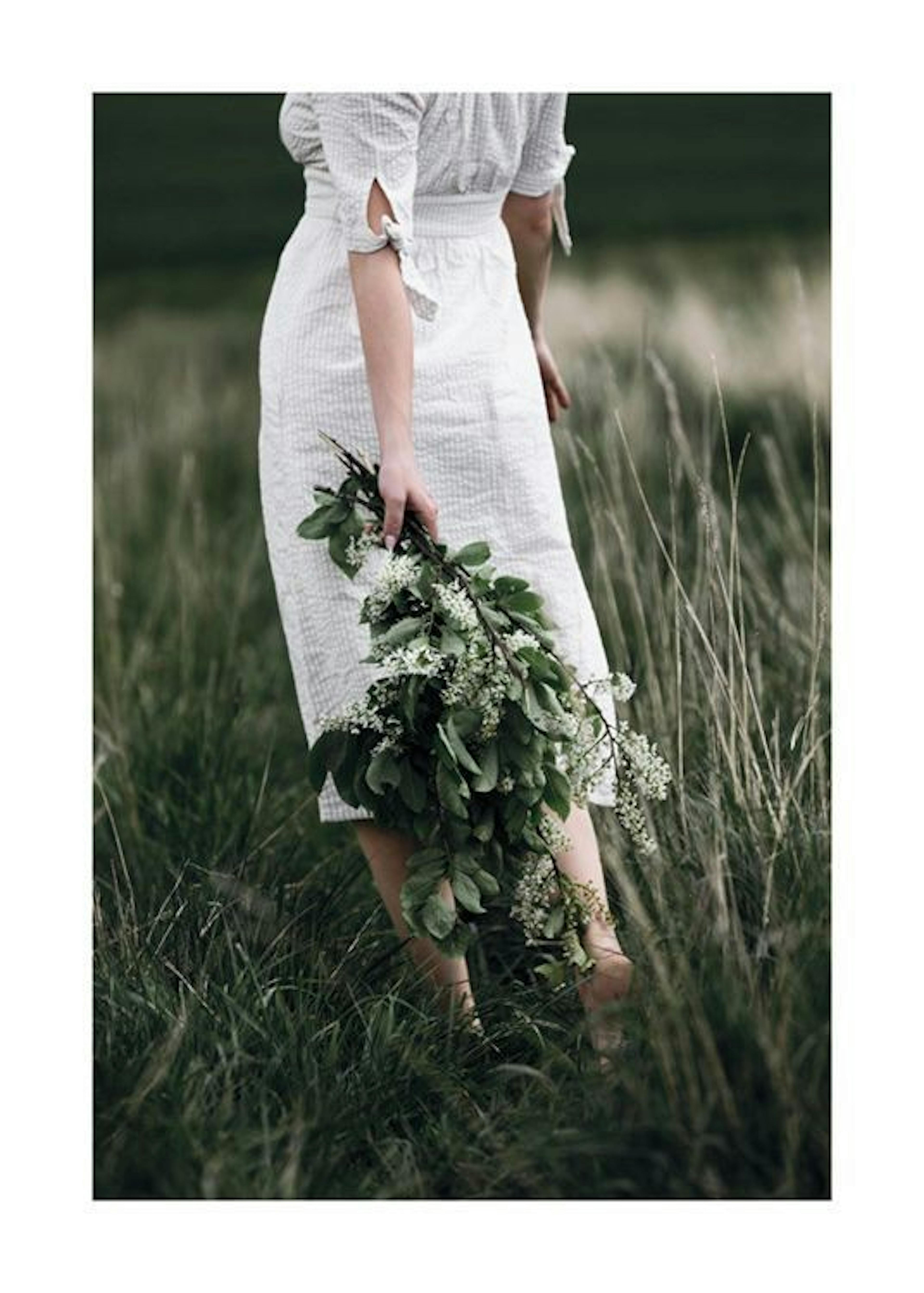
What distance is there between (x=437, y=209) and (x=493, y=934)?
4.47ft

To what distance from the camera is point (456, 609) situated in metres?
2.59

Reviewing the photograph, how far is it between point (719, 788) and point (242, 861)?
980 mm

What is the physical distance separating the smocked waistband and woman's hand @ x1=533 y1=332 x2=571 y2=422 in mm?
437

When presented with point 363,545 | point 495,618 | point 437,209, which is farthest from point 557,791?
point 437,209

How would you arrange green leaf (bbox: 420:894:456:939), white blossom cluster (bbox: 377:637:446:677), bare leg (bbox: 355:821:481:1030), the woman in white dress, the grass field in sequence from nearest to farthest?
the grass field
white blossom cluster (bbox: 377:637:446:677)
green leaf (bbox: 420:894:456:939)
the woman in white dress
bare leg (bbox: 355:821:481:1030)

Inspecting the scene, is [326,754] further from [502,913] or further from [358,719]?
[502,913]

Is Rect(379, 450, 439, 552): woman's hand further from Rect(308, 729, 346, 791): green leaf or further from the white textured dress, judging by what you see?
Rect(308, 729, 346, 791): green leaf

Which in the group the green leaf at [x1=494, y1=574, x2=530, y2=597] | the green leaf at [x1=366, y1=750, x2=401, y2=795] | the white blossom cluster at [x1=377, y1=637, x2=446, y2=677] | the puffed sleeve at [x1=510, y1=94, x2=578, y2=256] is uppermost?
the puffed sleeve at [x1=510, y1=94, x2=578, y2=256]

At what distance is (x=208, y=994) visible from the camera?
281 centimetres

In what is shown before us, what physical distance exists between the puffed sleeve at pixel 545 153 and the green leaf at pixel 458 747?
92 centimetres

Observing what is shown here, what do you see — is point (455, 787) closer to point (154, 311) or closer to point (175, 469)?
point (175, 469)

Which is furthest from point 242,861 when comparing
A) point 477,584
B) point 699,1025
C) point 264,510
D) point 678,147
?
point 678,147

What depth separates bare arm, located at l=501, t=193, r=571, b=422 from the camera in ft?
10.2

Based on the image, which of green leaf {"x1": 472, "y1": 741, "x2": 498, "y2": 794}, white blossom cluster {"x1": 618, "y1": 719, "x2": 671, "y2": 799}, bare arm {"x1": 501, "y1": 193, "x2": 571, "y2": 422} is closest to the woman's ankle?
white blossom cluster {"x1": 618, "y1": 719, "x2": 671, "y2": 799}
